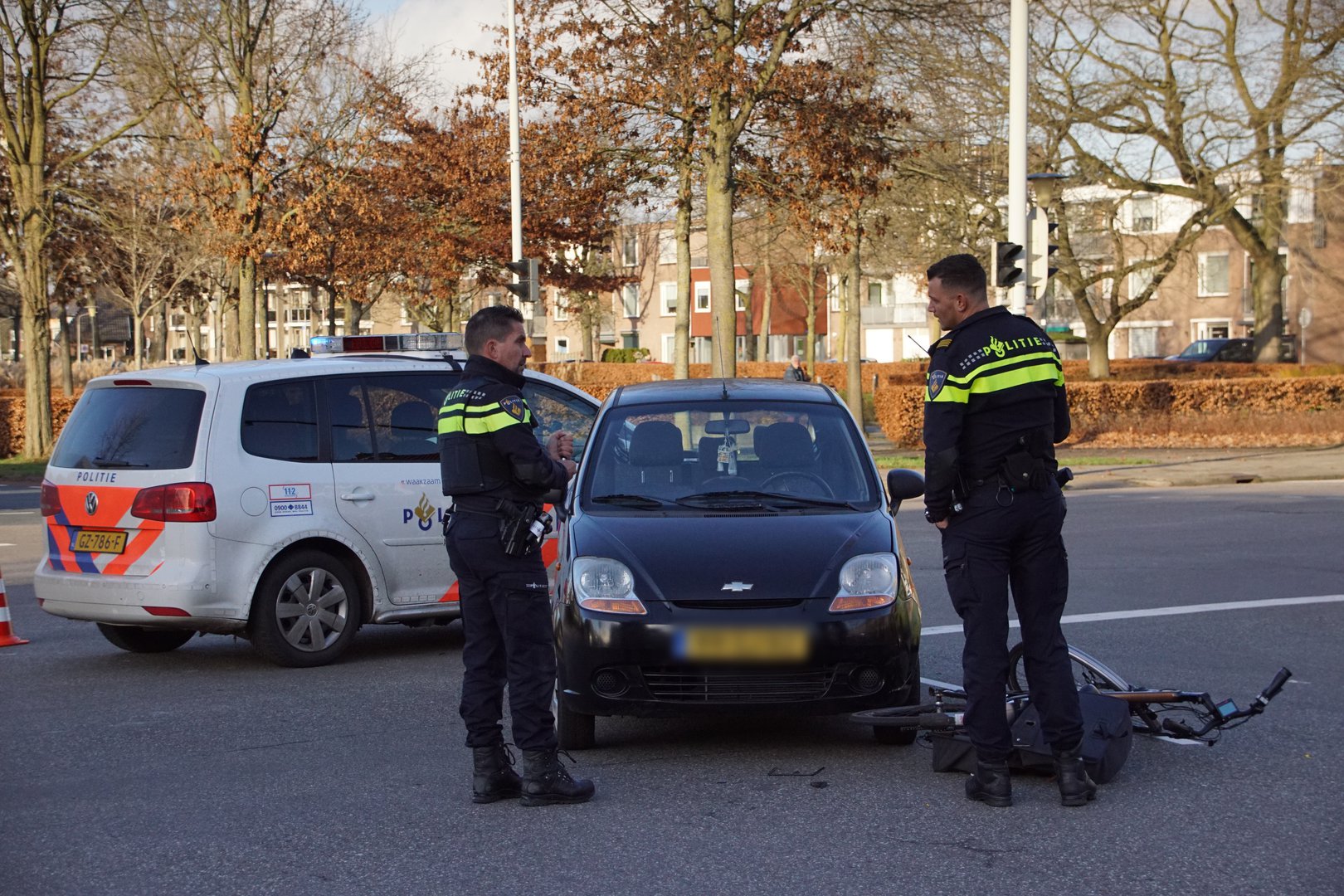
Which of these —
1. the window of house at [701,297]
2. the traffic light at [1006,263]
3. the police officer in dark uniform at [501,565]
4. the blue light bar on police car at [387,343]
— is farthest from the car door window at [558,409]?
the window of house at [701,297]

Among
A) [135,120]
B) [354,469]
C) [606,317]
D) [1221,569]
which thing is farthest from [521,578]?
[606,317]

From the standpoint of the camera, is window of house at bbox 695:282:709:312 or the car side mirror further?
window of house at bbox 695:282:709:312

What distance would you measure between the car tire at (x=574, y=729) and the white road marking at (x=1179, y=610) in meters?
3.39

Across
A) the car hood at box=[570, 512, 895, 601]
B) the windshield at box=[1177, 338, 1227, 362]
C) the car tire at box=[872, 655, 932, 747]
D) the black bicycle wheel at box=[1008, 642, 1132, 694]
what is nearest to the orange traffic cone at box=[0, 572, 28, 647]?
the car hood at box=[570, 512, 895, 601]

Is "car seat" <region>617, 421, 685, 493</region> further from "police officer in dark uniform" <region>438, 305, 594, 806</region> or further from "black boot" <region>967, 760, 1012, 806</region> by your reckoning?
"black boot" <region>967, 760, 1012, 806</region>

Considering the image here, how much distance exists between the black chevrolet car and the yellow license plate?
276 centimetres

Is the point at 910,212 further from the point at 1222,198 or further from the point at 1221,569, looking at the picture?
the point at 1221,569

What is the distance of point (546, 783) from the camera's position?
5.31 meters

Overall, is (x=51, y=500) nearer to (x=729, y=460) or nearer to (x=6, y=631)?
(x=6, y=631)

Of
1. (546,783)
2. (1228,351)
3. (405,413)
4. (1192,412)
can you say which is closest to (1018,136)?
(1192,412)

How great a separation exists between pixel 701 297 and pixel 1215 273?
27.1m

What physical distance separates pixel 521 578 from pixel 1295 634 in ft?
18.3

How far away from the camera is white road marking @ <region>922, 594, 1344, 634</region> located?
30.1 ft

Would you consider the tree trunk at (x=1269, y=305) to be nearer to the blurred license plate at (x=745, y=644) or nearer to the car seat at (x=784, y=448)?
the car seat at (x=784, y=448)
